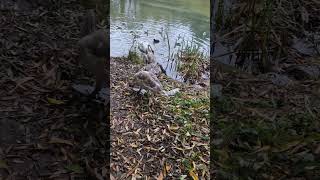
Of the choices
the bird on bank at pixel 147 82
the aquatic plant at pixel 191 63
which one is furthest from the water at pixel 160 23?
the bird on bank at pixel 147 82

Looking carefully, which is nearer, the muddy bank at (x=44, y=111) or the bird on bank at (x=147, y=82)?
the muddy bank at (x=44, y=111)

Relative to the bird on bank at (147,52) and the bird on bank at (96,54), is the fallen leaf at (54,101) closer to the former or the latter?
the bird on bank at (96,54)

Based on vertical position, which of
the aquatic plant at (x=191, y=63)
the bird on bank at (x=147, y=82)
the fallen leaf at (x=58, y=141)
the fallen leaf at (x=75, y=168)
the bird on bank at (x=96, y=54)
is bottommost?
the fallen leaf at (x=75, y=168)

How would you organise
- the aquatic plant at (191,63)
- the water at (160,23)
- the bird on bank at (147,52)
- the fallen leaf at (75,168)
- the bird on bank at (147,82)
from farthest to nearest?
1. the water at (160,23)
2. the bird on bank at (147,52)
3. the aquatic plant at (191,63)
4. the bird on bank at (147,82)
5. the fallen leaf at (75,168)

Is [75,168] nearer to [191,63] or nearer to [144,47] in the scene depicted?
[191,63]

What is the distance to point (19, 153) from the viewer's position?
2463 millimetres

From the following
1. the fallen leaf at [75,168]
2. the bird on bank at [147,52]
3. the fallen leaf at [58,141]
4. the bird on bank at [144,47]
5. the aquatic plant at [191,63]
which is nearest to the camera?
the fallen leaf at [75,168]

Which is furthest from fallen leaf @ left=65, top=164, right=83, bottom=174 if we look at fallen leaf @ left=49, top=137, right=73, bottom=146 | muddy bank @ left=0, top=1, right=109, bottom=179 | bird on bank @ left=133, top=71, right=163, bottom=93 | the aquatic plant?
the aquatic plant

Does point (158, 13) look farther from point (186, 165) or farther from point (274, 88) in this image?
point (186, 165)

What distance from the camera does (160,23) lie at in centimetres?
633

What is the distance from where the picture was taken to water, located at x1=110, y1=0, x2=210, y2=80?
5.08 m

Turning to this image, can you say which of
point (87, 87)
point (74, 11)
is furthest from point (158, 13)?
point (87, 87)

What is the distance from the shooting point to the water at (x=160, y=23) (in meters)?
5.08

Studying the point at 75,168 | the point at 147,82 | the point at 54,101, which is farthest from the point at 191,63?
the point at 75,168
